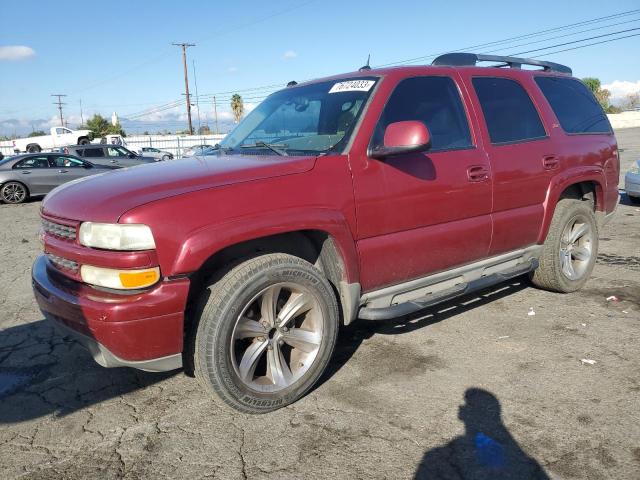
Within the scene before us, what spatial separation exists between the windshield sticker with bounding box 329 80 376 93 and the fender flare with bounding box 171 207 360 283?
0.99m

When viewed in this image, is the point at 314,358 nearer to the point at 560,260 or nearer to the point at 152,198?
the point at 152,198

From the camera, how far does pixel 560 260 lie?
471 centimetres

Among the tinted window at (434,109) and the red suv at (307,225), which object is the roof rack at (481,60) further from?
the tinted window at (434,109)

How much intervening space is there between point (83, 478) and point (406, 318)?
2.73 m

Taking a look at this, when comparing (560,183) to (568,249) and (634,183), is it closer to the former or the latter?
(568,249)

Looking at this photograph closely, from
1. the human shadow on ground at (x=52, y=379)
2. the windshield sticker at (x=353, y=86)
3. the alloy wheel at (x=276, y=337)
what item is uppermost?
the windshield sticker at (x=353, y=86)

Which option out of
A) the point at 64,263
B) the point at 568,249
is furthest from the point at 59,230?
the point at 568,249

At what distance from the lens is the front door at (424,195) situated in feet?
10.7

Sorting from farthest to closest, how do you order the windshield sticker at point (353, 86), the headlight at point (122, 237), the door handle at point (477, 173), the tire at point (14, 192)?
the tire at point (14, 192) → the door handle at point (477, 173) → the windshield sticker at point (353, 86) → the headlight at point (122, 237)

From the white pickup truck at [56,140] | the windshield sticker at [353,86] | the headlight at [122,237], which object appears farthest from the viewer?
the white pickup truck at [56,140]

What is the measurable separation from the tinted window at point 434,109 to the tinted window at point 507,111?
0.91ft

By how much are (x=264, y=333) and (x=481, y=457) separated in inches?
50.9

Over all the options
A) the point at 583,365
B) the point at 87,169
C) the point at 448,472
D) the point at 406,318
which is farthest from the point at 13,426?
the point at 87,169

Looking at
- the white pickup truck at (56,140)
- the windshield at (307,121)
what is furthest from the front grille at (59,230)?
the white pickup truck at (56,140)
